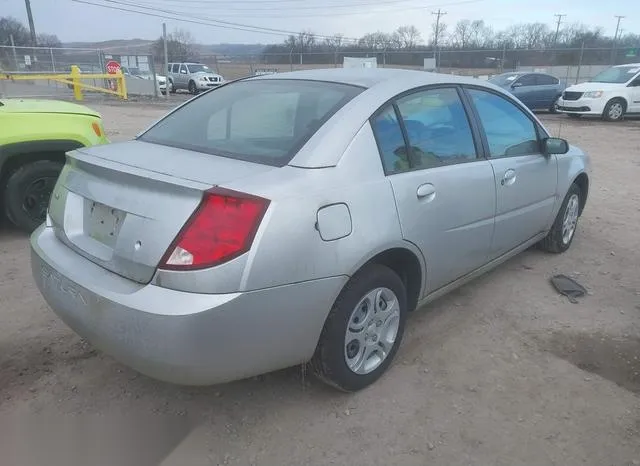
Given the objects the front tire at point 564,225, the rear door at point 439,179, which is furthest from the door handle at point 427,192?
the front tire at point 564,225

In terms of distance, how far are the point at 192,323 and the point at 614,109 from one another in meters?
18.1

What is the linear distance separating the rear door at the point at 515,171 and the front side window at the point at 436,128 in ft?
0.74

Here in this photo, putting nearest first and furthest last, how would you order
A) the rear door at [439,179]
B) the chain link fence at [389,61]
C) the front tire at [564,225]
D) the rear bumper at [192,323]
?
1. the rear bumper at [192,323]
2. the rear door at [439,179]
3. the front tire at [564,225]
4. the chain link fence at [389,61]

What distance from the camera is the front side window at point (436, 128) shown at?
3.01 m

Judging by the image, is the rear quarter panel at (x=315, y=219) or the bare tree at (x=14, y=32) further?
the bare tree at (x=14, y=32)

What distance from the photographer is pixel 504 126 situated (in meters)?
3.85

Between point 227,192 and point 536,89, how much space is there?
19.0m

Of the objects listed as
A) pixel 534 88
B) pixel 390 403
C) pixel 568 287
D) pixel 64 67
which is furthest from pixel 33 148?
pixel 64 67

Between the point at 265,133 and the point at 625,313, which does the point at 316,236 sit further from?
the point at 625,313

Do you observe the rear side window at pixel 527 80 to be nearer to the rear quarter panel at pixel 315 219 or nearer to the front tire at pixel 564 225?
the front tire at pixel 564 225

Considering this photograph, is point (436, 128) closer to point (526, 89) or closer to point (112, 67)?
point (526, 89)

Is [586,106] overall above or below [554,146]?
below

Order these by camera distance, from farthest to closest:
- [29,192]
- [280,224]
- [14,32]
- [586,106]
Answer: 1. [14,32]
2. [586,106]
3. [29,192]
4. [280,224]

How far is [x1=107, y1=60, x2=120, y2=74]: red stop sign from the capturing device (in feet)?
83.3
